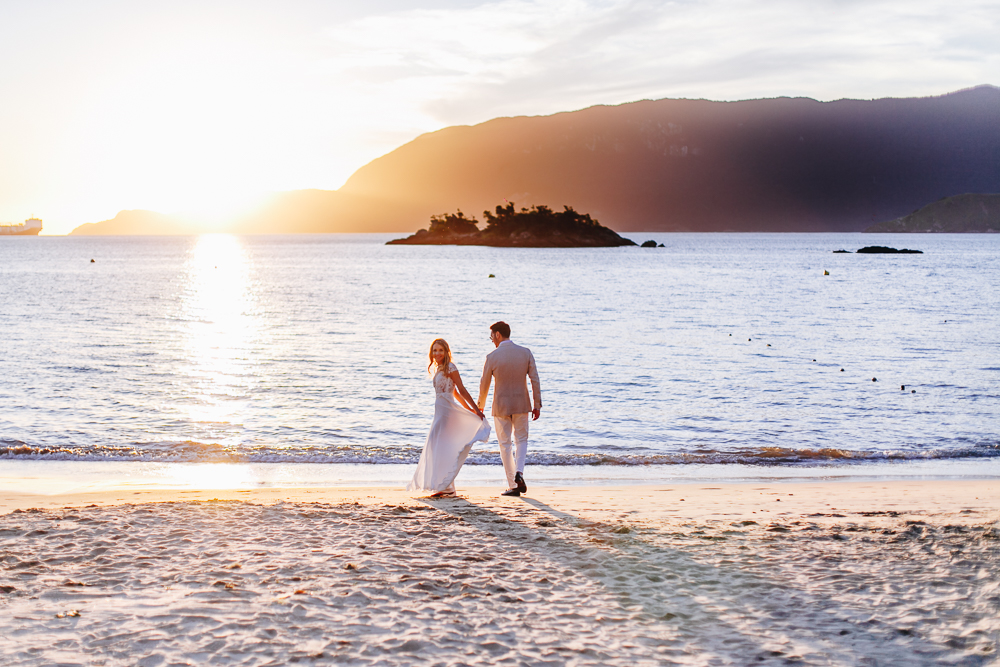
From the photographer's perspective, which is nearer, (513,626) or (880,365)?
(513,626)

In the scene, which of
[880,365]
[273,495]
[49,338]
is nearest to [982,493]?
[273,495]

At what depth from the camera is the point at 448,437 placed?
9633 millimetres

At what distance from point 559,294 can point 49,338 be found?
129 feet

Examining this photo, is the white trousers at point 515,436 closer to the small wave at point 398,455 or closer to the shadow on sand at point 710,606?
the shadow on sand at point 710,606

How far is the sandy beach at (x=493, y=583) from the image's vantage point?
5086 millimetres

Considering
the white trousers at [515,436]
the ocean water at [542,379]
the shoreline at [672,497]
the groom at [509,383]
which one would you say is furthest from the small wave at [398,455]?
the groom at [509,383]

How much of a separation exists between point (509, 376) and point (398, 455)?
201 inches

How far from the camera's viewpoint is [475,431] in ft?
31.7

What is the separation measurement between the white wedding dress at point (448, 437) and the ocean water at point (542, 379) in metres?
3.69

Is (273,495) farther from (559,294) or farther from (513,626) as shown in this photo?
(559,294)

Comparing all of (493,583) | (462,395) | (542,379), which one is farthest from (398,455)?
(542,379)

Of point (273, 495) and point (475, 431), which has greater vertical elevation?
point (475, 431)

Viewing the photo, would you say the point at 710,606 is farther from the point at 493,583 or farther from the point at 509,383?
the point at 509,383

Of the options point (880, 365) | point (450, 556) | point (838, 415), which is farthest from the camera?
point (880, 365)
